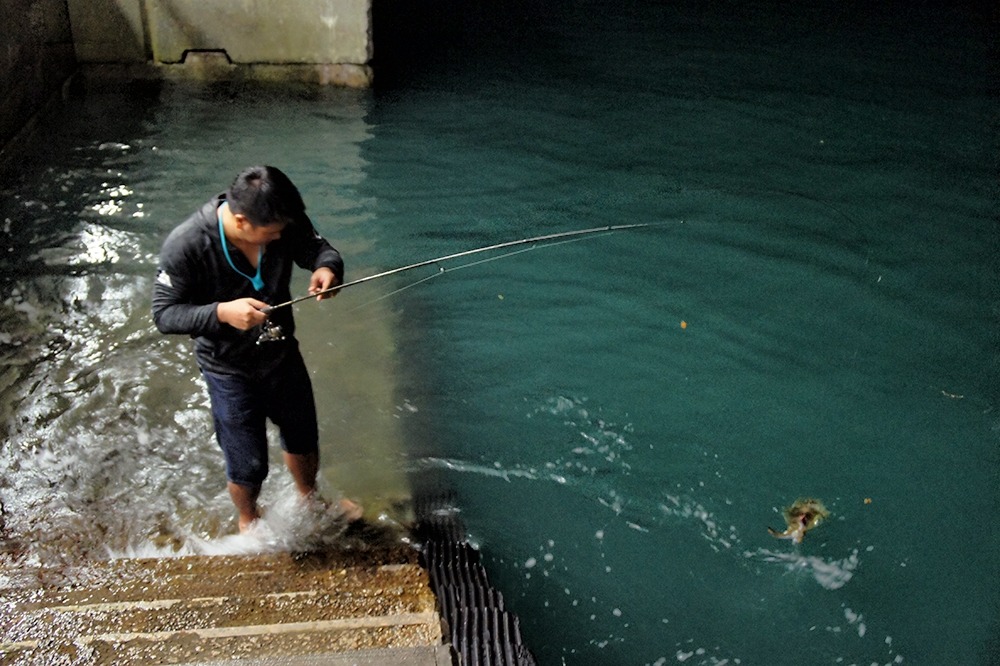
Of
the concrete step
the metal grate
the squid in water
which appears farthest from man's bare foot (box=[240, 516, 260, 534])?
the squid in water

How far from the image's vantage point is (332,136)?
885 centimetres

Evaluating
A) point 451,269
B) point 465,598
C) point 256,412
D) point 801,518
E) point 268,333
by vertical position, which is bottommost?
point 801,518

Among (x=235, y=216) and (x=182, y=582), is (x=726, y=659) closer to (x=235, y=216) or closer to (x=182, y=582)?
(x=182, y=582)

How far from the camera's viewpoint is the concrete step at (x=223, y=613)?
105 inches

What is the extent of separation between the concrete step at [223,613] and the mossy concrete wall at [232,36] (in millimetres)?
7862

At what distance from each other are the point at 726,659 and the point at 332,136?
6.77 m

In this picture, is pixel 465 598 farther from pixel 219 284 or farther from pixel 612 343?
pixel 612 343

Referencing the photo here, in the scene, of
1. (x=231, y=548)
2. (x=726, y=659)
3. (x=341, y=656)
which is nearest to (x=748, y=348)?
(x=726, y=659)

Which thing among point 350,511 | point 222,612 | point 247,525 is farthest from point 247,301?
point 350,511

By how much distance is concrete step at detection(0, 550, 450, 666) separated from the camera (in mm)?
2676

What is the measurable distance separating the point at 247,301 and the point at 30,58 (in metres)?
7.53

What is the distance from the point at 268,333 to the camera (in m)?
3.19

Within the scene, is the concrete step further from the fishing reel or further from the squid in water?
the squid in water

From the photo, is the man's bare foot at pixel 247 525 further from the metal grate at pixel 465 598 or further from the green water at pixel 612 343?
the metal grate at pixel 465 598
